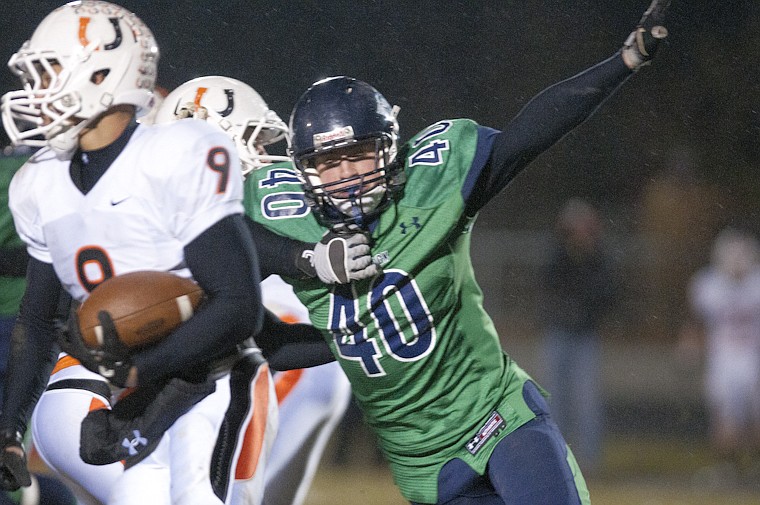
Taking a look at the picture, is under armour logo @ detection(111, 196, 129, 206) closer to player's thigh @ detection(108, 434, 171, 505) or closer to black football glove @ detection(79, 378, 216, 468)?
black football glove @ detection(79, 378, 216, 468)

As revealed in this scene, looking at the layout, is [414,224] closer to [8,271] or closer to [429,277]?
[429,277]

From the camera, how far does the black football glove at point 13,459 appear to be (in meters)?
2.91

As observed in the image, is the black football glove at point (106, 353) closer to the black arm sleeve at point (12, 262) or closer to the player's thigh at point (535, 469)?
the player's thigh at point (535, 469)

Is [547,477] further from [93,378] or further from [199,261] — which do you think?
[93,378]

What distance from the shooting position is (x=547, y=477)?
2.87 metres

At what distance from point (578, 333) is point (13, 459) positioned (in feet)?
15.8

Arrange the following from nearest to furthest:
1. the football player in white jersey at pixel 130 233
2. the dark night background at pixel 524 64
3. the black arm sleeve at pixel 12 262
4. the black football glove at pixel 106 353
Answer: the black football glove at pixel 106 353
the football player in white jersey at pixel 130 233
the black arm sleeve at pixel 12 262
the dark night background at pixel 524 64

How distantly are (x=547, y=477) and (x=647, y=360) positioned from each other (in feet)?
25.7

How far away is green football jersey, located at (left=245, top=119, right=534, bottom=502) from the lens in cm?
299

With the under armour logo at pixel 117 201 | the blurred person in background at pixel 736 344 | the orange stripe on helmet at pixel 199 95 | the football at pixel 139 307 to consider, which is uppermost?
the under armour logo at pixel 117 201

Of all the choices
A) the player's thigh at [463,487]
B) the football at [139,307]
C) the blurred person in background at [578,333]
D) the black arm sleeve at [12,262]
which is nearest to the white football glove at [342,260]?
the football at [139,307]

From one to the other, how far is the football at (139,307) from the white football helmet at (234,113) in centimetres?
128

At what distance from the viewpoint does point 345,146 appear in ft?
9.68

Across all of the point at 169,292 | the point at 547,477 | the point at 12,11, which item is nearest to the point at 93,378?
the point at 169,292
